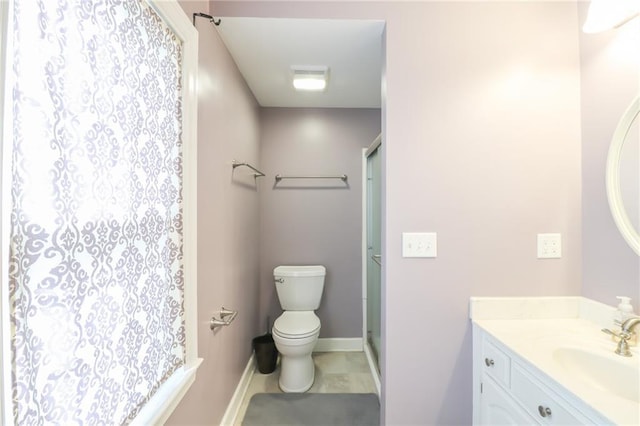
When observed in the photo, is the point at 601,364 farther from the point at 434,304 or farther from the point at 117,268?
the point at 117,268

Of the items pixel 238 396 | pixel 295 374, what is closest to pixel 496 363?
pixel 295 374

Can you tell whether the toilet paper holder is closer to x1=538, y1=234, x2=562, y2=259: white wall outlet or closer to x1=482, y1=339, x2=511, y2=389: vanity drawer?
x1=482, y1=339, x2=511, y2=389: vanity drawer

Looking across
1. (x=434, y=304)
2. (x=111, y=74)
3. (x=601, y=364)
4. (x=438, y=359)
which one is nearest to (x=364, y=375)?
(x=438, y=359)

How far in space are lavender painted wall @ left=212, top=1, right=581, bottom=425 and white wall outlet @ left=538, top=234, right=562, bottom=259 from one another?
0.03 meters

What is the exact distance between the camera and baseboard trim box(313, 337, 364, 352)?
2.53 metres

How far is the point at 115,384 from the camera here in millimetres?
709

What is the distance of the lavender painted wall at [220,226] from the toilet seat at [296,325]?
0.28 meters

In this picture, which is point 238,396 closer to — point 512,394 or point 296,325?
point 296,325

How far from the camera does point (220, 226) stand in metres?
1.48

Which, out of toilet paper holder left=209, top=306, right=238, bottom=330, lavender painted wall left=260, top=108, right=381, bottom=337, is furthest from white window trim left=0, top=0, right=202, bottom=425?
lavender painted wall left=260, top=108, right=381, bottom=337

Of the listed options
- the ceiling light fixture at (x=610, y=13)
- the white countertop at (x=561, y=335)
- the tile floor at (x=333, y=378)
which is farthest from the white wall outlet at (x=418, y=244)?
the tile floor at (x=333, y=378)

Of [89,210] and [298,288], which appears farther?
[298,288]

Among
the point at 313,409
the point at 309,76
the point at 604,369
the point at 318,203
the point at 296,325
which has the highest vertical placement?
the point at 309,76

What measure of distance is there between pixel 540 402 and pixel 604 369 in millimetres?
313
